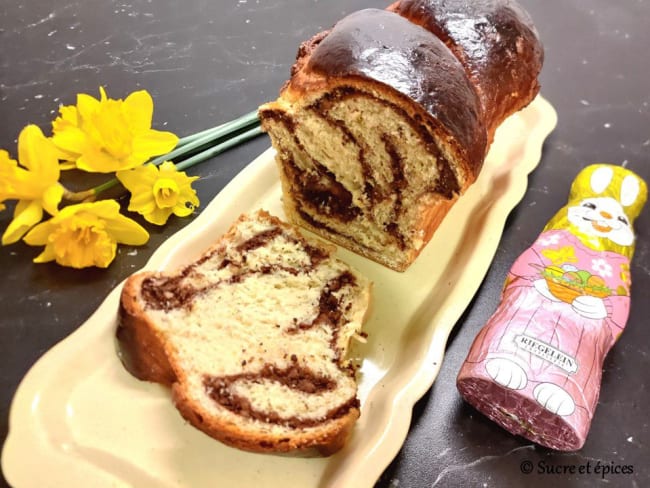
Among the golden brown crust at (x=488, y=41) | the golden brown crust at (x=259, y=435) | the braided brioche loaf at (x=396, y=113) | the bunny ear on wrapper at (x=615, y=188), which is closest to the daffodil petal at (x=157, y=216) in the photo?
the braided brioche loaf at (x=396, y=113)

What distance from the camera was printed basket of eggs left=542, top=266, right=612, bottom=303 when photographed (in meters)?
2.06

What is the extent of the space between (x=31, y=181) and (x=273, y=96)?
4.00ft

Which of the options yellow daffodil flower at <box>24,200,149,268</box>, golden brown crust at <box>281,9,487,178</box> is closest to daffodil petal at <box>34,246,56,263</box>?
yellow daffodil flower at <box>24,200,149,268</box>

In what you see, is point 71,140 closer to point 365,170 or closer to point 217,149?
point 217,149

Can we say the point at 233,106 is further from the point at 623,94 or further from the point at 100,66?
the point at 623,94

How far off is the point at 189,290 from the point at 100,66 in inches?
62.2

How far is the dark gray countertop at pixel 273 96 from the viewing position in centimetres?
201

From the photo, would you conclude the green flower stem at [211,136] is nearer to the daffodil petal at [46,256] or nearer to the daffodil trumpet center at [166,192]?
the daffodil trumpet center at [166,192]

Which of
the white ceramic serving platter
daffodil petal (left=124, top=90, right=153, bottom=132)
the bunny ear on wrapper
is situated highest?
daffodil petal (left=124, top=90, right=153, bottom=132)

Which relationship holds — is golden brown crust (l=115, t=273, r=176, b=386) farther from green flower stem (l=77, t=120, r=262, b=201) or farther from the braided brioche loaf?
the braided brioche loaf

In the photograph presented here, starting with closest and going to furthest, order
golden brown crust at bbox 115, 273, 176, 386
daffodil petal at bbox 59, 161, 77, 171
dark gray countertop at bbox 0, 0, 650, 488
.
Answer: golden brown crust at bbox 115, 273, 176, 386
dark gray countertop at bbox 0, 0, 650, 488
daffodil petal at bbox 59, 161, 77, 171

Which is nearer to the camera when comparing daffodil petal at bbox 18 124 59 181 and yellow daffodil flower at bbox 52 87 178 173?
daffodil petal at bbox 18 124 59 181

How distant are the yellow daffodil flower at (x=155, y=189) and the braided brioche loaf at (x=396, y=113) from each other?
0.39 meters

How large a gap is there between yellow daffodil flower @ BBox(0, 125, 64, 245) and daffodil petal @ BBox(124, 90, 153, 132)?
1.00ft
